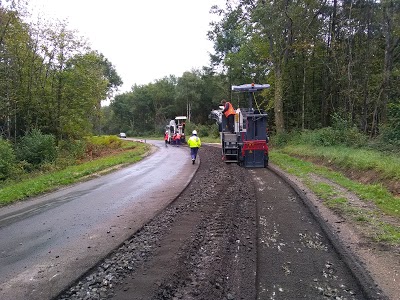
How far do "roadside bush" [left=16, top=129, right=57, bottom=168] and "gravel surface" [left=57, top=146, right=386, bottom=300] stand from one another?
51.9 feet

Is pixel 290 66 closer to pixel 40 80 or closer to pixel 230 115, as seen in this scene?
pixel 230 115

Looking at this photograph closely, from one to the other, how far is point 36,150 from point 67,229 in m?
16.1

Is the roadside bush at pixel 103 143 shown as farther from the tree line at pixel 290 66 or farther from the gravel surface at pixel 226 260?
the gravel surface at pixel 226 260

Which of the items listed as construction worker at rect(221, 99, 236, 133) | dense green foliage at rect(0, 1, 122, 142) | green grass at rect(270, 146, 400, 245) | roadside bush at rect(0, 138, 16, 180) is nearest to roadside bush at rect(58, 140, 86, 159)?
dense green foliage at rect(0, 1, 122, 142)

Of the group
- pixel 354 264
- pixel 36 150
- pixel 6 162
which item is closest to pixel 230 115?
pixel 6 162

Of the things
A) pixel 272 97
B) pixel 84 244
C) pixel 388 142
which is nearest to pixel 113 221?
pixel 84 244

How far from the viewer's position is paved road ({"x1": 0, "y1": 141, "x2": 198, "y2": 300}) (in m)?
4.73

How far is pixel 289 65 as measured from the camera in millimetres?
31719

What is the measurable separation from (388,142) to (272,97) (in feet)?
45.7

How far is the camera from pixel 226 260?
16.8ft

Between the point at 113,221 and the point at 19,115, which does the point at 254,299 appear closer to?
the point at 113,221

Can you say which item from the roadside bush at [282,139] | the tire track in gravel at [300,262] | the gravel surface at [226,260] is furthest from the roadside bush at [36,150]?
the tire track in gravel at [300,262]

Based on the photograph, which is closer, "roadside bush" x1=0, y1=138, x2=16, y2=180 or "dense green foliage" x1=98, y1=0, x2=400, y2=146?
"roadside bush" x1=0, y1=138, x2=16, y2=180

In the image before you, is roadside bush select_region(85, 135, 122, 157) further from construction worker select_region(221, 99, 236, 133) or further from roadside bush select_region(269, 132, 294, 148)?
construction worker select_region(221, 99, 236, 133)
